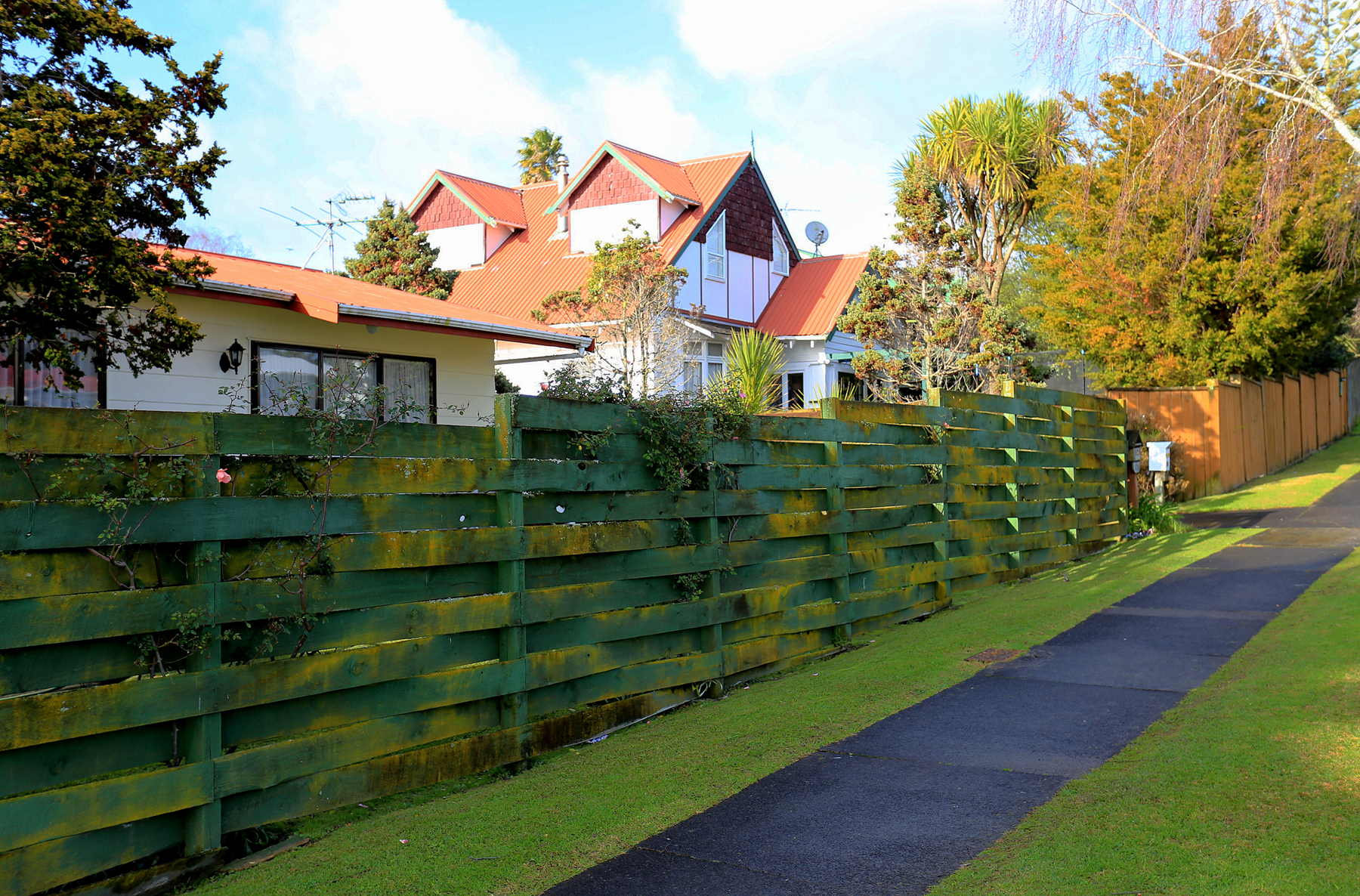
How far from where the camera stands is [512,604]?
5.00m

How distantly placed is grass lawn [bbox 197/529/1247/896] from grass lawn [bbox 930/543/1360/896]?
1.39 m

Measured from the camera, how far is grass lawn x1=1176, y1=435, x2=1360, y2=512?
54.8 feet

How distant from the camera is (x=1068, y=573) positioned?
11.0 m

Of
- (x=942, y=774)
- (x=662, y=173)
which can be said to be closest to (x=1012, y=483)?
(x=942, y=774)

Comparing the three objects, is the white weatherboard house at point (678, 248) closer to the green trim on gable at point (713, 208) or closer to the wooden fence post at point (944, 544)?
the green trim on gable at point (713, 208)

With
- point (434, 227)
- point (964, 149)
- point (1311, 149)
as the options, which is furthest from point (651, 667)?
point (434, 227)

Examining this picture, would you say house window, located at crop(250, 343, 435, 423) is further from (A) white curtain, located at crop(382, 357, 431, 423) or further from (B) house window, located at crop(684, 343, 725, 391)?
(B) house window, located at crop(684, 343, 725, 391)

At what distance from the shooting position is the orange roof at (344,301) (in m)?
10.6

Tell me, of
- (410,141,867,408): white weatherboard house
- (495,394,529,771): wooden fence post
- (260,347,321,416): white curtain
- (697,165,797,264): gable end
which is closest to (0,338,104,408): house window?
(260,347,321,416): white curtain

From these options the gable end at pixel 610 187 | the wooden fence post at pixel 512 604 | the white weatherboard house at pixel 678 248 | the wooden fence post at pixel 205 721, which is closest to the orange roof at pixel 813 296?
the white weatherboard house at pixel 678 248

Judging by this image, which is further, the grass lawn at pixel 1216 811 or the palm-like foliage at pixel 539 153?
the palm-like foliage at pixel 539 153

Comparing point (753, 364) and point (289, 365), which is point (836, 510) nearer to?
point (289, 365)

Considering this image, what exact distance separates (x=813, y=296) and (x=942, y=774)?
24.1 metres

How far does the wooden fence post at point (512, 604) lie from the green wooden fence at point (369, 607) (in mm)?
13
